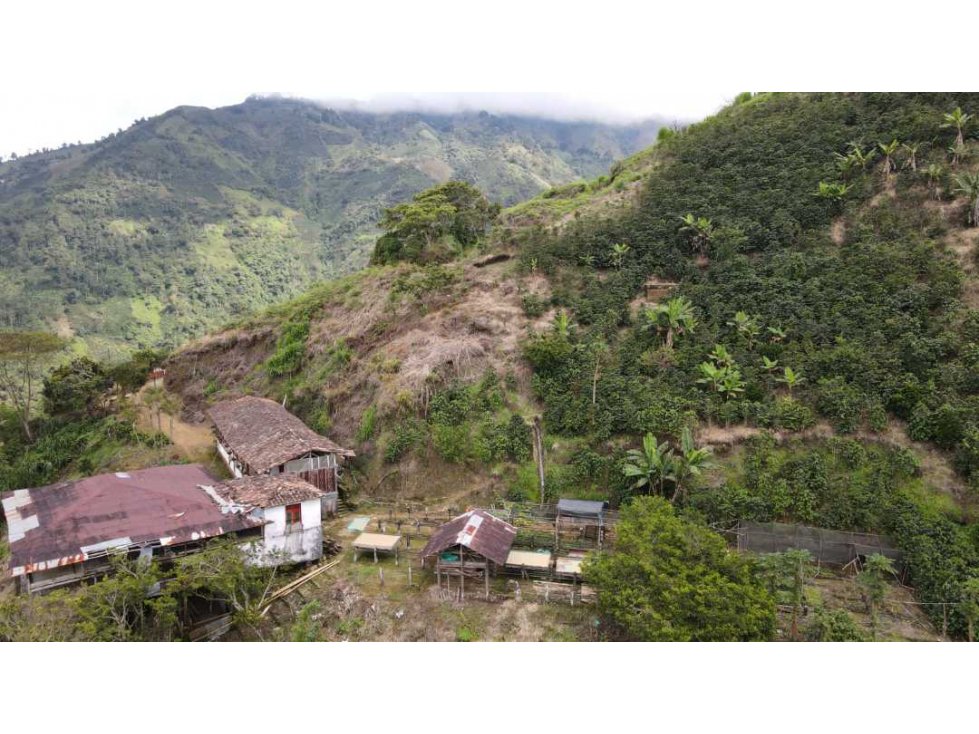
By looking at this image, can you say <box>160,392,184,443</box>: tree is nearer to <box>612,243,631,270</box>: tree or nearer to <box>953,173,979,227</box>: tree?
<box>612,243,631,270</box>: tree

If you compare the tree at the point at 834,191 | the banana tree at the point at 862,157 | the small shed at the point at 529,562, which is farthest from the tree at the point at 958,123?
the small shed at the point at 529,562

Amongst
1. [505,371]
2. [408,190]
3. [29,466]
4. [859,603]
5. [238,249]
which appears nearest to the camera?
[859,603]

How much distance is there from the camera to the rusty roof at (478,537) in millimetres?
16672

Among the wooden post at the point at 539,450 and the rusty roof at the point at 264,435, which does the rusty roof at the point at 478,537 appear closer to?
the wooden post at the point at 539,450

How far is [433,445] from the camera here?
23609mm

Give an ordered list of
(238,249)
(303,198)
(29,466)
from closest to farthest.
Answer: (29,466) → (238,249) → (303,198)

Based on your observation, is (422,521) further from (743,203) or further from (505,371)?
(743,203)

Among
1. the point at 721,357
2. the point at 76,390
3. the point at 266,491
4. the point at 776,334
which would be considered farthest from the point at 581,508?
the point at 76,390

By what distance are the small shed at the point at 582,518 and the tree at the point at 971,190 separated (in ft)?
64.6

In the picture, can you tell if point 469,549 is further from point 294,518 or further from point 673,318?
point 673,318

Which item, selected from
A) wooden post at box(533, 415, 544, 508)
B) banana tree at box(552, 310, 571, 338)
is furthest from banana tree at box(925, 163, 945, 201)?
wooden post at box(533, 415, 544, 508)

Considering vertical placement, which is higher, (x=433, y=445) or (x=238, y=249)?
(x=238, y=249)

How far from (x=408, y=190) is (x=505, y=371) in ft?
277

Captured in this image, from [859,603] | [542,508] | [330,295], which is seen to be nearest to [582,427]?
[542,508]
